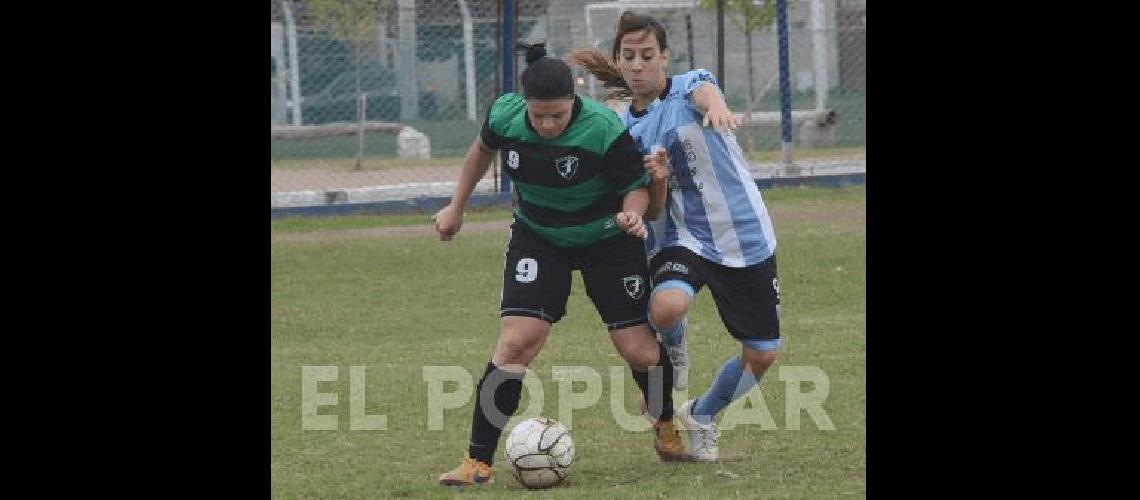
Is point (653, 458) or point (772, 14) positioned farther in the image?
point (772, 14)

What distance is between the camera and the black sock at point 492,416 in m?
7.16

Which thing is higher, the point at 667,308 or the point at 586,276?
the point at 586,276

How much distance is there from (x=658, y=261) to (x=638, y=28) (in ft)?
3.11

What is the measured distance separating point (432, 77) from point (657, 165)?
1884cm

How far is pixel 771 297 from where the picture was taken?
24.5 ft

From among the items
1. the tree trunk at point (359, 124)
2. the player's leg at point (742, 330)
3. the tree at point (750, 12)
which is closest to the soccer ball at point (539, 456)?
the player's leg at point (742, 330)

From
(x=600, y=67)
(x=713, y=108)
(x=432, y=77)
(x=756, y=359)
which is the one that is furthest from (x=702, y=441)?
(x=432, y=77)

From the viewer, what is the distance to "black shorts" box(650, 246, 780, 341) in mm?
7418

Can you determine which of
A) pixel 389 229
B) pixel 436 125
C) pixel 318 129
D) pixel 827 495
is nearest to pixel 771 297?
pixel 827 495

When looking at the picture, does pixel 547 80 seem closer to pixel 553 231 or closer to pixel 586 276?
pixel 553 231

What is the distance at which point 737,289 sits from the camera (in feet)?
24.4

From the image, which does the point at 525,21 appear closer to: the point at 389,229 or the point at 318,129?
the point at 318,129

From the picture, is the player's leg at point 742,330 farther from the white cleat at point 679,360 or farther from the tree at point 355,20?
the tree at point 355,20

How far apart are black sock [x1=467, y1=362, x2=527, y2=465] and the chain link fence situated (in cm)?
1474
